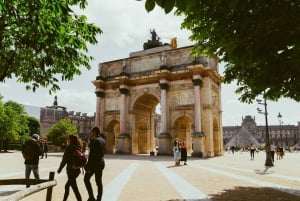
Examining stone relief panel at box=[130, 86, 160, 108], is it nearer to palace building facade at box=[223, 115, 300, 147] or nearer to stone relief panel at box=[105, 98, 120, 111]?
stone relief panel at box=[105, 98, 120, 111]

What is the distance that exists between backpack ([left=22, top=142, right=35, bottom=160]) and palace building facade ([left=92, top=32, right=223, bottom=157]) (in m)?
23.6

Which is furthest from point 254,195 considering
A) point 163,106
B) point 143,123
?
point 143,123

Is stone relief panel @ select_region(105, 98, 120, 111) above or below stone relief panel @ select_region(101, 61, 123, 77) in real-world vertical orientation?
below

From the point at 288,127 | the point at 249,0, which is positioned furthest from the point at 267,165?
the point at 288,127

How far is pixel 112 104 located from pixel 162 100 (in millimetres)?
8486

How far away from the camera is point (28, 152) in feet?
30.7

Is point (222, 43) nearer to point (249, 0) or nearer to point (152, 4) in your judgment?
point (249, 0)

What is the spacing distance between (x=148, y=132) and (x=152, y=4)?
128 feet

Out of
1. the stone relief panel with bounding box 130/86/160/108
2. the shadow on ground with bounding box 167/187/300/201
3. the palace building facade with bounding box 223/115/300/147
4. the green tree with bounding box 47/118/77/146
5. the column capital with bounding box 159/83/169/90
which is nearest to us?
the shadow on ground with bounding box 167/187/300/201

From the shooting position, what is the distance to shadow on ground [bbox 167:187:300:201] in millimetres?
7645

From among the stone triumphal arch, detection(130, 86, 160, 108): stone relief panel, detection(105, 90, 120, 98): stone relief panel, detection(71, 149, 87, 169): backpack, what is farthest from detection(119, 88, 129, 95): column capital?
detection(71, 149, 87, 169): backpack

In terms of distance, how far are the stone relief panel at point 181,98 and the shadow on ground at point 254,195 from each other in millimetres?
24842

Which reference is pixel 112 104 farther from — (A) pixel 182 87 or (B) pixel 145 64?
(A) pixel 182 87

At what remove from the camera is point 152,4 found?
2848 mm
